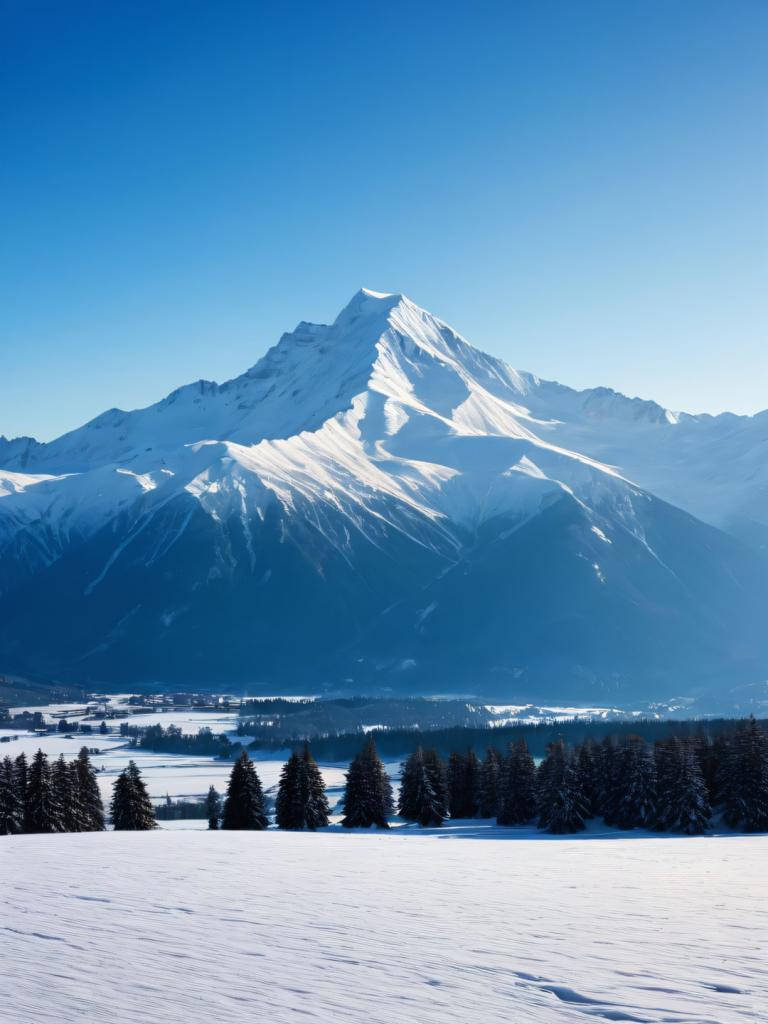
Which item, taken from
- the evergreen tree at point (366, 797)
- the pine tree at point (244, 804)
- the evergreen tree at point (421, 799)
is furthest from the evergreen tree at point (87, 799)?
the evergreen tree at point (421, 799)

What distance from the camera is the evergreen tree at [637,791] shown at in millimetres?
84875

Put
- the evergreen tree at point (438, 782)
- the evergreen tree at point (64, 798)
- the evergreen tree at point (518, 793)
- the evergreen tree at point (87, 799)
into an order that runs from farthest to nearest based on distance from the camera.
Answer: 1. the evergreen tree at point (438, 782)
2. the evergreen tree at point (518, 793)
3. the evergreen tree at point (87, 799)
4. the evergreen tree at point (64, 798)

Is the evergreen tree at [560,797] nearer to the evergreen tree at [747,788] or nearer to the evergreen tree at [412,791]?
the evergreen tree at [747,788]

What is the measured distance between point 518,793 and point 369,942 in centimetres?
7125

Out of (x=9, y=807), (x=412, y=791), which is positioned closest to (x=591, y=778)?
(x=412, y=791)

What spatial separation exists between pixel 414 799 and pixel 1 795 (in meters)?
37.9

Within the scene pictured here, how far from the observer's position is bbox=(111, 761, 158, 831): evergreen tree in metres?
81.7

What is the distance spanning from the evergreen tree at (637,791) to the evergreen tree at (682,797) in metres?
0.98

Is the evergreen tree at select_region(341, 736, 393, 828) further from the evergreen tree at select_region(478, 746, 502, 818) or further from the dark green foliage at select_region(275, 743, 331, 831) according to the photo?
the evergreen tree at select_region(478, 746, 502, 818)

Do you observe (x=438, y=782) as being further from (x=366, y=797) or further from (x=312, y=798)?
(x=312, y=798)

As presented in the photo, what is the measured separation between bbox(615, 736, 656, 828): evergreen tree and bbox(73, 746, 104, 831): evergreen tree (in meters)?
43.9

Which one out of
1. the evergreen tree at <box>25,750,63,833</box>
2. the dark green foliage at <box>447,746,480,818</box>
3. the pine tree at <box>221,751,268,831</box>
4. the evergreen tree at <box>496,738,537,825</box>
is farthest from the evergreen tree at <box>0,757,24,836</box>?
the dark green foliage at <box>447,746,480,818</box>

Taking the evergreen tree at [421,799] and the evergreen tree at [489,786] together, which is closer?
the evergreen tree at [421,799]

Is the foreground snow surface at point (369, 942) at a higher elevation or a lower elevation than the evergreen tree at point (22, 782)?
higher
